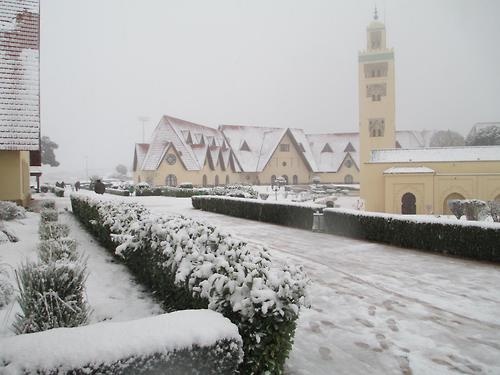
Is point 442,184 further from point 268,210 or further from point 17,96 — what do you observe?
point 17,96

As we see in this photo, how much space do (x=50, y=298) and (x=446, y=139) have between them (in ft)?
282

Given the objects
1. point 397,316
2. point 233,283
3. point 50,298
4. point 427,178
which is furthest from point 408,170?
point 50,298

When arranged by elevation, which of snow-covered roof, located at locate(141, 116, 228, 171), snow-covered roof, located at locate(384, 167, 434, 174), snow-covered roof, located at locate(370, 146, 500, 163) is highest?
snow-covered roof, located at locate(141, 116, 228, 171)

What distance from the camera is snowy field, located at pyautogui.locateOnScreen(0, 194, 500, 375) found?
4387mm

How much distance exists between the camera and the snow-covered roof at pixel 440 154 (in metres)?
31.9

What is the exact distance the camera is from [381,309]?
19.9ft

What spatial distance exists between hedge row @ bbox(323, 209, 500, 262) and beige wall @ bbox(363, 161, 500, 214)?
18.9 meters

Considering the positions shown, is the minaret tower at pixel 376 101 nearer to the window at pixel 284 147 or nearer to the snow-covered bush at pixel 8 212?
the window at pixel 284 147

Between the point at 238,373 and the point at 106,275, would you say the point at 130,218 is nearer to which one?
the point at 106,275

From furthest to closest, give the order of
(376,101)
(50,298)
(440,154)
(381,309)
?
(376,101) → (440,154) → (381,309) → (50,298)

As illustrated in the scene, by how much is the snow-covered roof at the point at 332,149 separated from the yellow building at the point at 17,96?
164 feet

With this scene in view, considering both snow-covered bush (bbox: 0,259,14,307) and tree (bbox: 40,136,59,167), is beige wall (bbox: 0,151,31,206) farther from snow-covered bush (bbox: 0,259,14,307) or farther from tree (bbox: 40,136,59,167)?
tree (bbox: 40,136,59,167)

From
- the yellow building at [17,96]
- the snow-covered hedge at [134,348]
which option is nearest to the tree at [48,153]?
the yellow building at [17,96]

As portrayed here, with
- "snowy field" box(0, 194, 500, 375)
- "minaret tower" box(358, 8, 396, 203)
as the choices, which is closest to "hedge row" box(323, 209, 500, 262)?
"snowy field" box(0, 194, 500, 375)
